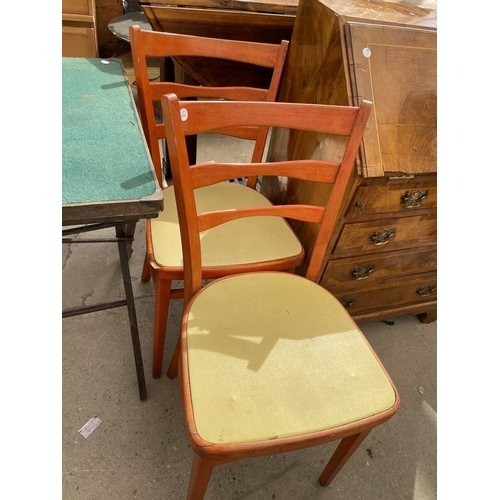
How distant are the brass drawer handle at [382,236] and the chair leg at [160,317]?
0.76m

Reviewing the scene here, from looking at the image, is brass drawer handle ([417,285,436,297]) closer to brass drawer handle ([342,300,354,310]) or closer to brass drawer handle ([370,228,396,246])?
brass drawer handle ([342,300,354,310])

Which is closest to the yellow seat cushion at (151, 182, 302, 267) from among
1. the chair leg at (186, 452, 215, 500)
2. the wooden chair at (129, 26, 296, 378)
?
the wooden chair at (129, 26, 296, 378)

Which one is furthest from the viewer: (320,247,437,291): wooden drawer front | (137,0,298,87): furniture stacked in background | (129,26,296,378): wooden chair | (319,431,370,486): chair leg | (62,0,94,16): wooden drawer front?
(62,0,94,16): wooden drawer front

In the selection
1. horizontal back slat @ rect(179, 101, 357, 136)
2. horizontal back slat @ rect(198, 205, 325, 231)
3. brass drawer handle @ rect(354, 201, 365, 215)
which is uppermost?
horizontal back slat @ rect(179, 101, 357, 136)

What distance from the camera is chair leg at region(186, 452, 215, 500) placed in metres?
0.89

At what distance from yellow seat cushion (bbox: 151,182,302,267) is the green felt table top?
345 millimetres

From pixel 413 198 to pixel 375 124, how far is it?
312 millimetres

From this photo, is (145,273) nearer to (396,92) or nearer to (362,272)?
(362,272)

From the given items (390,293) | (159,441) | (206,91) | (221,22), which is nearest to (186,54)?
(206,91)

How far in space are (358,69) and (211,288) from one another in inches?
31.8

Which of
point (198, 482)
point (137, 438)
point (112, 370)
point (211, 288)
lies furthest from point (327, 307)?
point (112, 370)

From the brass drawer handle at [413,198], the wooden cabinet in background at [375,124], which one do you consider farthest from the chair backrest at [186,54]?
the brass drawer handle at [413,198]

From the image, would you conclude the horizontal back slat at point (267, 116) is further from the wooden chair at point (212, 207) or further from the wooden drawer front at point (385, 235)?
the wooden drawer front at point (385, 235)

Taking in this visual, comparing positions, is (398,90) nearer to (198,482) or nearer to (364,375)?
(364,375)
